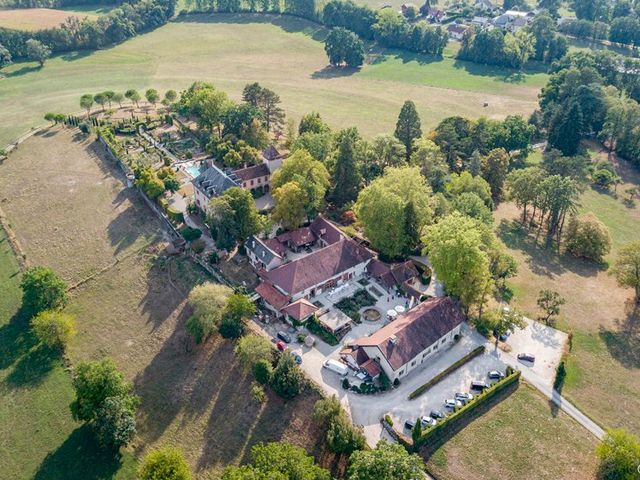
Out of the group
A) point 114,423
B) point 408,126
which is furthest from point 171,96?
point 114,423

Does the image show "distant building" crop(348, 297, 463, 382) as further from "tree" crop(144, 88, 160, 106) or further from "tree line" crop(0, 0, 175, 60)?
"tree line" crop(0, 0, 175, 60)

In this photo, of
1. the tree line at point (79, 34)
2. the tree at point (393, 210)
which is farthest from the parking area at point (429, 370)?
the tree line at point (79, 34)

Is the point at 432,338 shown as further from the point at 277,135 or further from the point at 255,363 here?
the point at 277,135

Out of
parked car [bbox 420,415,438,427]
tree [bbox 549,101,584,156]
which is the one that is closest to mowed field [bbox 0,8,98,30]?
tree [bbox 549,101,584,156]

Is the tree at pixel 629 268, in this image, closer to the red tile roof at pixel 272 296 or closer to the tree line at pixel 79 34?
the red tile roof at pixel 272 296

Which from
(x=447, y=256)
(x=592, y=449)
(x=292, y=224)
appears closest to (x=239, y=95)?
(x=292, y=224)

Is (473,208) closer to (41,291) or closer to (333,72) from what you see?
(41,291)
